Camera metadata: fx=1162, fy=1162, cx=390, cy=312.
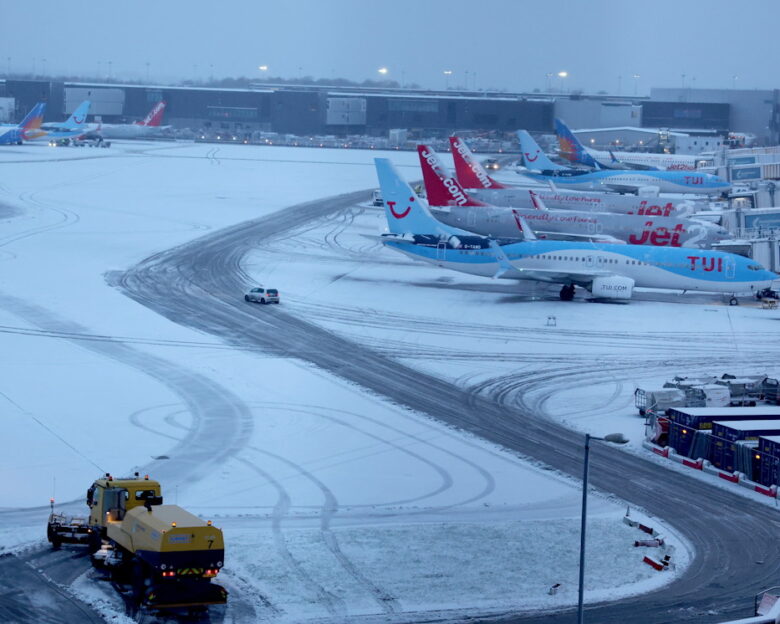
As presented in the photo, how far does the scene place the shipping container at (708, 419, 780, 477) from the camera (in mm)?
31625

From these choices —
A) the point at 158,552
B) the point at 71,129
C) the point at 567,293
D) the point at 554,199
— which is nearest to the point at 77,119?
the point at 71,129

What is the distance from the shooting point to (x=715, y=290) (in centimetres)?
5612

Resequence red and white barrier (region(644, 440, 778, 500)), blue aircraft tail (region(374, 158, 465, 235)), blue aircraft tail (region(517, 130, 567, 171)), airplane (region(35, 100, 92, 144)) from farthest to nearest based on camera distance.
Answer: airplane (region(35, 100, 92, 144)), blue aircraft tail (region(517, 130, 567, 171)), blue aircraft tail (region(374, 158, 465, 235)), red and white barrier (region(644, 440, 778, 500))

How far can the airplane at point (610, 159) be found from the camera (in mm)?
124875

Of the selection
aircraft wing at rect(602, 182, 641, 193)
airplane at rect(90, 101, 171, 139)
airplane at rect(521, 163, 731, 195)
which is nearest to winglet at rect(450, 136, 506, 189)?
airplane at rect(521, 163, 731, 195)

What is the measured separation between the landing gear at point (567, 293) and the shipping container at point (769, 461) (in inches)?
1027

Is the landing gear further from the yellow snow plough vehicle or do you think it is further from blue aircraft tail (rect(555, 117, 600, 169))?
blue aircraft tail (rect(555, 117, 600, 169))

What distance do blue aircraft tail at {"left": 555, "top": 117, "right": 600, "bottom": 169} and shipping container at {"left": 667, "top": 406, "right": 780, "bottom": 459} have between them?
91523 millimetres

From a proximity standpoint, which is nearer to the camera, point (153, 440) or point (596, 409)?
point (153, 440)

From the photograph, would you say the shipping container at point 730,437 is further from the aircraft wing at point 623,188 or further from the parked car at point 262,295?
the aircraft wing at point 623,188

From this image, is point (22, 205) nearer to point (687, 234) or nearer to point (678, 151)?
point (687, 234)

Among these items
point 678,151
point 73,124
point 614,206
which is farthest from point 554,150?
point 614,206

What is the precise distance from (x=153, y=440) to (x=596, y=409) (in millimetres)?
14279

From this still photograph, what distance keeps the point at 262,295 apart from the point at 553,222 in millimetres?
26973
